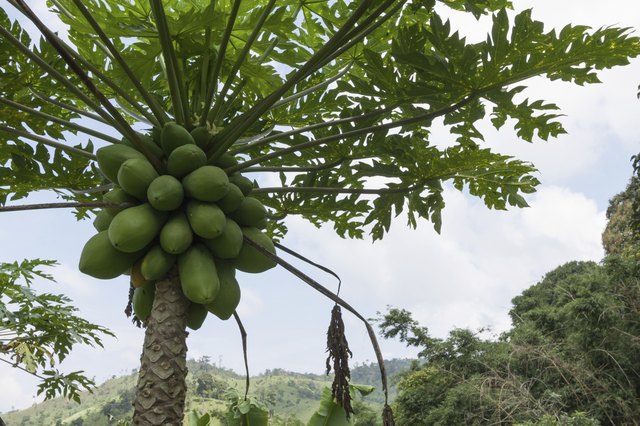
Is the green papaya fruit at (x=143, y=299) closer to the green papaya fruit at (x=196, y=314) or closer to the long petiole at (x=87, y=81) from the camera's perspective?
the green papaya fruit at (x=196, y=314)

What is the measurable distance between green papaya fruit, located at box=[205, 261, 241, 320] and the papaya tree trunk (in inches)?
4.7

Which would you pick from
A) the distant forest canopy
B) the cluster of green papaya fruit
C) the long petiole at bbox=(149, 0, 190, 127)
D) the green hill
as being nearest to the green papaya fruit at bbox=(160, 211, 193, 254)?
the cluster of green papaya fruit

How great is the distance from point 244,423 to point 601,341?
10.6 meters

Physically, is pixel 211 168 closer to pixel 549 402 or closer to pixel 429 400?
pixel 549 402

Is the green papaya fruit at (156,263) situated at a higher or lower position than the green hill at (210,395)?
lower

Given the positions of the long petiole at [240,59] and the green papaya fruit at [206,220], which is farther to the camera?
the long petiole at [240,59]

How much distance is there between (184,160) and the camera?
2223 mm

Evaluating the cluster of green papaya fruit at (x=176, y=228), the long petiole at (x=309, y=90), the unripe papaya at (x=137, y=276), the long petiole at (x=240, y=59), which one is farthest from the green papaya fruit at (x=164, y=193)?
the long petiole at (x=309, y=90)

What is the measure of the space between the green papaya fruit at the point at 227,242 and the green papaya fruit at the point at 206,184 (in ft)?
0.44

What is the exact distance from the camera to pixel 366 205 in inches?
145

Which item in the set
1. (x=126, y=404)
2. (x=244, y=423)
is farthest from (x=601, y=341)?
(x=126, y=404)

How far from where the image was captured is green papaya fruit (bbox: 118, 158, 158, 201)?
2.13 m

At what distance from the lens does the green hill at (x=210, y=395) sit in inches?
2426

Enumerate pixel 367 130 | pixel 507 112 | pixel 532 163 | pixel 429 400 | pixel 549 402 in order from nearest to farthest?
1. pixel 367 130
2. pixel 507 112
3. pixel 532 163
4. pixel 549 402
5. pixel 429 400
